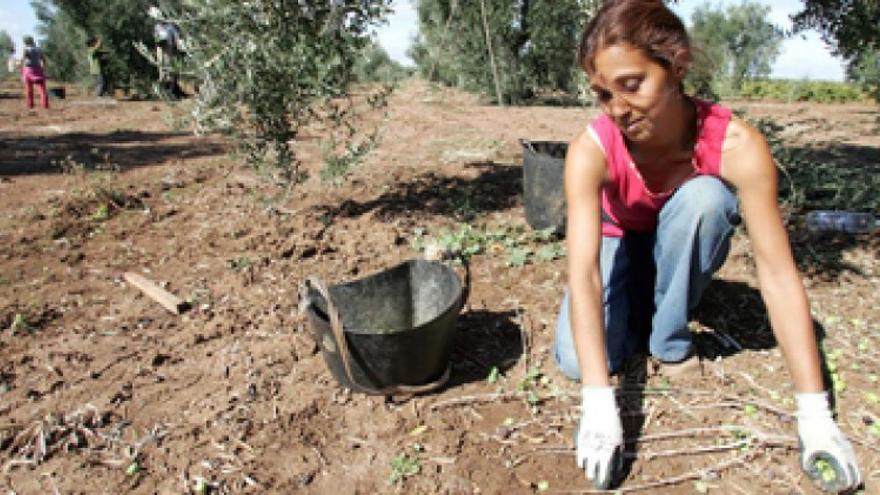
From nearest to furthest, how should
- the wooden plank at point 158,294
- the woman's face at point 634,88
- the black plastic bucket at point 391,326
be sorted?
the woman's face at point 634,88 < the black plastic bucket at point 391,326 < the wooden plank at point 158,294

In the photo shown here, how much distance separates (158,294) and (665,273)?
252cm

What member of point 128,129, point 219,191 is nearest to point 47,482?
point 219,191

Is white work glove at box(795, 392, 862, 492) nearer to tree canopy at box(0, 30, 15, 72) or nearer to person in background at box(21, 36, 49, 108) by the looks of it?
person in background at box(21, 36, 49, 108)

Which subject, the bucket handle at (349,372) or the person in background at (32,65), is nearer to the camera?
the bucket handle at (349,372)

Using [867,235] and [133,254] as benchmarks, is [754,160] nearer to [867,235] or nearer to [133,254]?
[867,235]

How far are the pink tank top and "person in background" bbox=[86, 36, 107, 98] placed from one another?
1324cm

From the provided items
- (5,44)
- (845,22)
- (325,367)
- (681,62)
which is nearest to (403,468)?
(325,367)

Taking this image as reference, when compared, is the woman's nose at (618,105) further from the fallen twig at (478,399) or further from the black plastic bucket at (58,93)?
the black plastic bucket at (58,93)

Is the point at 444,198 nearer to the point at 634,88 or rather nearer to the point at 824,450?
the point at 634,88

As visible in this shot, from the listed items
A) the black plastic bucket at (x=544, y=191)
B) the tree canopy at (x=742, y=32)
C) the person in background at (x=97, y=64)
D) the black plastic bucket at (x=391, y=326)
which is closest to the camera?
the black plastic bucket at (x=391, y=326)

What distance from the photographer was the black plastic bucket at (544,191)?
345 cm

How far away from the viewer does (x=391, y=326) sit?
2666mm

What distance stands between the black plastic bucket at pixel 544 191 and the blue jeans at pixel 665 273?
1.05 meters

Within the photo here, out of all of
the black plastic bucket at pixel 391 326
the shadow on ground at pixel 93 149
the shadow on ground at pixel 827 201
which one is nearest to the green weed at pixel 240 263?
the black plastic bucket at pixel 391 326
